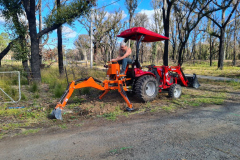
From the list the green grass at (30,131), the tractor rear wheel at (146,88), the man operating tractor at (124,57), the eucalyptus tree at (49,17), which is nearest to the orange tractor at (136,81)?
the tractor rear wheel at (146,88)

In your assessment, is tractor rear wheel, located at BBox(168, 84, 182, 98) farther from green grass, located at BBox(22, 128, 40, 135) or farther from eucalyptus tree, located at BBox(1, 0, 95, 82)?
eucalyptus tree, located at BBox(1, 0, 95, 82)

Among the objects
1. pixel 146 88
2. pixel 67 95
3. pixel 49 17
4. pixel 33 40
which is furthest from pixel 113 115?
pixel 49 17

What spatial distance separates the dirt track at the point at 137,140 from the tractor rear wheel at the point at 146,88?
1130 millimetres

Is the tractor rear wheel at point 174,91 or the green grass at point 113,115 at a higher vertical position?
the tractor rear wheel at point 174,91

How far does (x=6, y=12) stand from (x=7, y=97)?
5938mm

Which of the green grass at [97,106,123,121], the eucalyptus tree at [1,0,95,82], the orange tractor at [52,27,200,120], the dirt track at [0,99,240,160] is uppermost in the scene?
the eucalyptus tree at [1,0,95,82]

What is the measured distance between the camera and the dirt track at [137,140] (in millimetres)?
2988

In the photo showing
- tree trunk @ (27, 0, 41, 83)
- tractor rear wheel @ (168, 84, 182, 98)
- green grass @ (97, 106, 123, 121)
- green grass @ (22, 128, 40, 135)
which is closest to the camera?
green grass @ (22, 128, 40, 135)

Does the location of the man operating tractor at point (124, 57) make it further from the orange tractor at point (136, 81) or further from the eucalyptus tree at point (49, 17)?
the eucalyptus tree at point (49, 17)

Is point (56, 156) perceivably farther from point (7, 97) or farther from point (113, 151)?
point (7, 97)

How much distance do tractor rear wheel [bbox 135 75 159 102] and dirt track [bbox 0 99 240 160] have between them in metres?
1.13

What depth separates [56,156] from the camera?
2.97m

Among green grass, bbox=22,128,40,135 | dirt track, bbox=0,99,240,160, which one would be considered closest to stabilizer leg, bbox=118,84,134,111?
dirt track, bbox=0,99,240,160

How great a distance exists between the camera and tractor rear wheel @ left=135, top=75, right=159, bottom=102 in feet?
18.9
